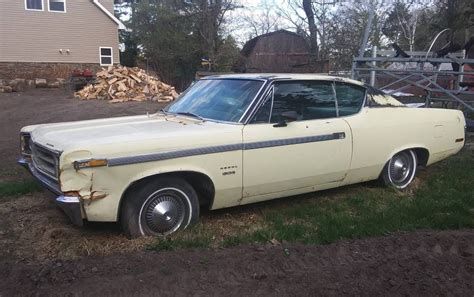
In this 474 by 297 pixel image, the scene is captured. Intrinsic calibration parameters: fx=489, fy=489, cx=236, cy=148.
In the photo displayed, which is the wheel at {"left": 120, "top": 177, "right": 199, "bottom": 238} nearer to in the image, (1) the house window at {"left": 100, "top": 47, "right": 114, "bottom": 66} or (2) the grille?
(2) the grille

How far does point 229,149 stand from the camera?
4680 mm

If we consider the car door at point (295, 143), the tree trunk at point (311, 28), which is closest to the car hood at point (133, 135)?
the car door at point (295, 143)

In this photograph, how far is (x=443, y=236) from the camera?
4.57 meters

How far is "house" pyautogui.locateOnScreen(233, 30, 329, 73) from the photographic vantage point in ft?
72.7

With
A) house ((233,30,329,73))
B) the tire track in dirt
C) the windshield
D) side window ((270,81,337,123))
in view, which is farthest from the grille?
house ((233,30,329,73))

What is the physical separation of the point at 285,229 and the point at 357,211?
1.13m

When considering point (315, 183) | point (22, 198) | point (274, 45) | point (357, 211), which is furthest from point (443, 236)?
point (274, 45)

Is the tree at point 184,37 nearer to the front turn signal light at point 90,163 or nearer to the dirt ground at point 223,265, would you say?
the dirt ground at point 223,265

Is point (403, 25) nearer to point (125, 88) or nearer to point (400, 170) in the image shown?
point (125, 88)

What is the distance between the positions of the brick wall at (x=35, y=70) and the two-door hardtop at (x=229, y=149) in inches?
994

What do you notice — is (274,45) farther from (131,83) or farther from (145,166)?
(145,166)

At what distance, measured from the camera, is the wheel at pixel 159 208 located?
432 centimetres

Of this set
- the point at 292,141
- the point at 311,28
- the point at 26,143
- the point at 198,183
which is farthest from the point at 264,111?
the point at 311,28

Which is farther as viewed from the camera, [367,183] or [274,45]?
[274,45]
